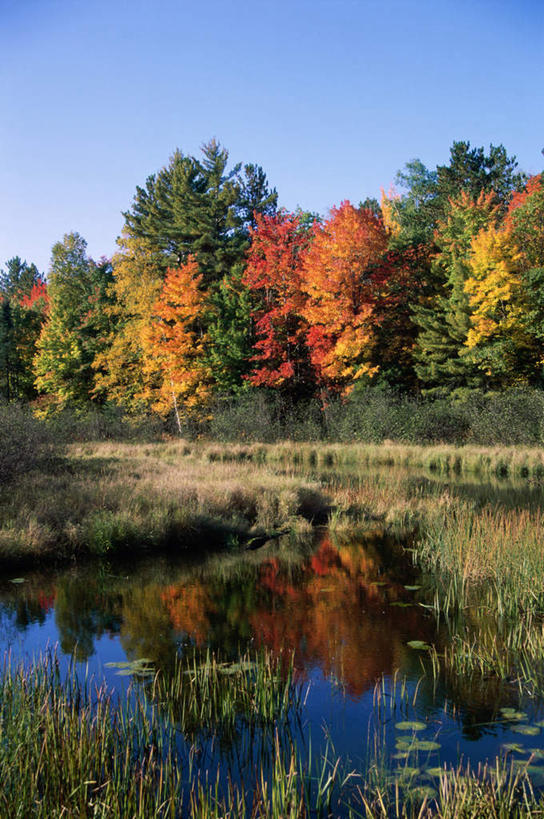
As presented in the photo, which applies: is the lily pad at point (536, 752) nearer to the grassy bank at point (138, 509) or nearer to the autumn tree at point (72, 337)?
the grassy bank at point (138, 509)

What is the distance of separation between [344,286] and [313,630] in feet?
90.5

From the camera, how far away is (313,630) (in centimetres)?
750

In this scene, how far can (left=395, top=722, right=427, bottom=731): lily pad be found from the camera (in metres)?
5.03

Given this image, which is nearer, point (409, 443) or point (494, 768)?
point (494, 768)

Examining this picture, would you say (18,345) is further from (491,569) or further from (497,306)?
(491,569)

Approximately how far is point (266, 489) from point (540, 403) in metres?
17.4

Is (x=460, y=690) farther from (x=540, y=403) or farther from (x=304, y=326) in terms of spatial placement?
(x=304, y=326)

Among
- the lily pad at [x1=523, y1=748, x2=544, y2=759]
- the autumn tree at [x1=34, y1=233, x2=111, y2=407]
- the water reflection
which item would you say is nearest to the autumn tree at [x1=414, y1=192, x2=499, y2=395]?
the autumn tree at [x1=34, y1=233, x2=111, y2=407]

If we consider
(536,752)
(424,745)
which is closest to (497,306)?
(536,752)

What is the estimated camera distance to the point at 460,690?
18.8 feet

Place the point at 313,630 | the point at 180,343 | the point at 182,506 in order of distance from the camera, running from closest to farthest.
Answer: the point at 313,630 < the point at 182,506 < the point at 180,343

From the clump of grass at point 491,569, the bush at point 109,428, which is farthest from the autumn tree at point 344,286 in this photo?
Result: the clump of grass at point 491,569

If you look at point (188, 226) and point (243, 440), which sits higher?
point (188, 226)

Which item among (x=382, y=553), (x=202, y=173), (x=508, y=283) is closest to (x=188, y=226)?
(x=202, y=173)
